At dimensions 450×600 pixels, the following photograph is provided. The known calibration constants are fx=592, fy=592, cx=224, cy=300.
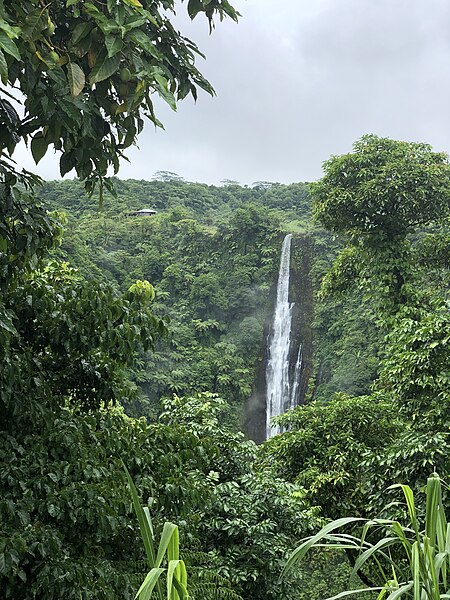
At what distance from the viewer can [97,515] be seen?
1.98 m

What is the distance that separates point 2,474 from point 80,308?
27.9 inches

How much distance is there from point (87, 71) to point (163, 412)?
384cm

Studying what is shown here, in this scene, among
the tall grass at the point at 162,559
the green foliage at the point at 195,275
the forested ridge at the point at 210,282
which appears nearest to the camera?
the tall grass at the point at 162,559

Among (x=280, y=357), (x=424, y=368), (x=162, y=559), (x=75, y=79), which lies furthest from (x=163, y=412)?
(x=280, y=357)

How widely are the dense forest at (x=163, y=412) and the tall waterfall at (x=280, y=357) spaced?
9935mm

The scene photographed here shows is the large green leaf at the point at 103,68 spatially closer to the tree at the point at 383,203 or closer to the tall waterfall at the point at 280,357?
the tree at the point at 383,203

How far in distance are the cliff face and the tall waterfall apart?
16cm

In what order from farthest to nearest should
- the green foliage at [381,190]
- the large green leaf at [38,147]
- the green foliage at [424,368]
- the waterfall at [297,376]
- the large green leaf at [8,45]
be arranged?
the waterfall at [297,376] → the green foliage at [381,190] → the green foliage at [424,368] → the large green leaf at [38,147] → the large green leaf at [8,45]

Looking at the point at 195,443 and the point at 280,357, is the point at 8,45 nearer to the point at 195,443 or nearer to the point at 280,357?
the point at 195,443

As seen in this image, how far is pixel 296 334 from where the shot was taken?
19.0 m

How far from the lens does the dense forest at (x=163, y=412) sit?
54.1 inches

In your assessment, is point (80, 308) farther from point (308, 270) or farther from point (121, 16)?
point (308, 270)

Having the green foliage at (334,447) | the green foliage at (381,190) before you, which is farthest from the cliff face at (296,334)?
the green foliage at (334,447)

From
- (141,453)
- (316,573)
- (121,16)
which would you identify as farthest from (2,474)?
(316,573)
